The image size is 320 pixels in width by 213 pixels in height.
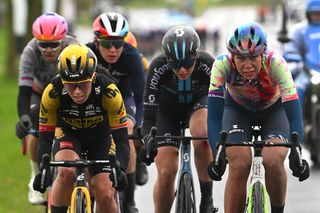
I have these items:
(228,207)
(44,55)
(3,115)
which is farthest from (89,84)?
(3,115)

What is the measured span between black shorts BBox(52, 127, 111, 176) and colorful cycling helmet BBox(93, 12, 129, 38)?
1993 mm

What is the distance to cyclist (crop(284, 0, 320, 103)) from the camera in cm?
1566

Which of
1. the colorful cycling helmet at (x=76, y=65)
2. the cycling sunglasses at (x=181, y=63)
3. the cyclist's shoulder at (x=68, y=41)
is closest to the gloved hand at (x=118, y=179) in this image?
the colorful cycling helmet at (x=76, y=65)

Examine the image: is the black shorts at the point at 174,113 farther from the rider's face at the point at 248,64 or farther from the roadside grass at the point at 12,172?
the roadside grass at the point at 12,172

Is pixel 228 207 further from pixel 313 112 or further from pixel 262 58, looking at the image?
pixel 313 112

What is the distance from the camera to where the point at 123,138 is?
9.24m

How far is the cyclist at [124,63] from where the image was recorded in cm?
1146

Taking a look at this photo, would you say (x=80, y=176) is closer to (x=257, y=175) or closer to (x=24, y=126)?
(x=257, y=175)

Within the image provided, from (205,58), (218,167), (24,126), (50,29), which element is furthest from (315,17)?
(218,167)

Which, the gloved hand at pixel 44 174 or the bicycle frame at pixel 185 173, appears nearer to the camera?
the gloved hand at pixel 44 174

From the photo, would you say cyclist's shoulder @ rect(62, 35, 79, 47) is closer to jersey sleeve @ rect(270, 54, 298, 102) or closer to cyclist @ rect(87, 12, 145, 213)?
cyclist @ rect(87, 12, 145, 213)

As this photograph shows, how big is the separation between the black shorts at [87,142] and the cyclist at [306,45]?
6339 mm

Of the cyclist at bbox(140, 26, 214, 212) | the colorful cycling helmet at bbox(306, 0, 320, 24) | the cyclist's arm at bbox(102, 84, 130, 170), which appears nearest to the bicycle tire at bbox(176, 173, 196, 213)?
the cyclist at bbox(140, 26, 214, 212)

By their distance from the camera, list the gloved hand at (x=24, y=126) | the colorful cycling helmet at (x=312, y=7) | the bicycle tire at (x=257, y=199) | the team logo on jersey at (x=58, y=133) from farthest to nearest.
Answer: the colorful cycling helmet at (x=312, y=7) < the gloved hand at (x=24, y=126) < the team logo on jersey at (x=58, y=133) < the bicycle tire at (x=257, y=199)
